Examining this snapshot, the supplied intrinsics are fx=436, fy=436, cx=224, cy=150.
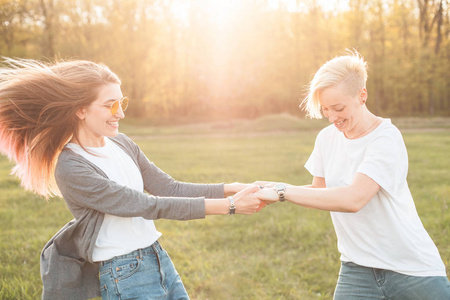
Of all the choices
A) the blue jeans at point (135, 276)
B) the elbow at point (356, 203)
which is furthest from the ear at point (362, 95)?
the blue jeans at point (135, 276)

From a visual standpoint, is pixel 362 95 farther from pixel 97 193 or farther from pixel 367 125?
pixel 97 193

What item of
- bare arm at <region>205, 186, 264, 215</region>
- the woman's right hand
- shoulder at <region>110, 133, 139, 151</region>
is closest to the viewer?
bare arm at <region>205, 186, 264, 215</region>

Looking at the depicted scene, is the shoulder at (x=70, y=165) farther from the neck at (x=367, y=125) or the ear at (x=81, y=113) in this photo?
the neck at (x=367, y=125)

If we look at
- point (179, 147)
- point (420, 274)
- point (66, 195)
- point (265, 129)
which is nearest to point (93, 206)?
point (66, 195)

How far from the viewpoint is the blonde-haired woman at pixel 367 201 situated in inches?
115

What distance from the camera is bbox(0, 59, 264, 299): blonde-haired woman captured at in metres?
2.81

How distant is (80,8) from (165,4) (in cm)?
764

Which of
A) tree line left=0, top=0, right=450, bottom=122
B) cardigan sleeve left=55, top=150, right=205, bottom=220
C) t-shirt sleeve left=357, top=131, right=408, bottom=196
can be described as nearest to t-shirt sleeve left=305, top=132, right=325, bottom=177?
t-shirt sleeve left=357, top=131, right=408, bottom=196

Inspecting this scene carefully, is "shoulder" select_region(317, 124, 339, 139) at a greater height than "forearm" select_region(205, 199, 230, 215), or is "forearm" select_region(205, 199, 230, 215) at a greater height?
"shoulder" select_region(317, 124, 339, 139)

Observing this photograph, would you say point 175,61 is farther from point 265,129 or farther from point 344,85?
point 344,85

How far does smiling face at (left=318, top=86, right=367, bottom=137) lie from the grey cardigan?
1.22 metres

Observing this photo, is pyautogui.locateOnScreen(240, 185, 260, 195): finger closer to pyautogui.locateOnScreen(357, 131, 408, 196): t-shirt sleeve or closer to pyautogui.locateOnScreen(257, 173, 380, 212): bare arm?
pyautogui.locateOnScreen(257, 173, 380, 212): bare arm

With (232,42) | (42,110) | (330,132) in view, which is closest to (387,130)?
(330,132)

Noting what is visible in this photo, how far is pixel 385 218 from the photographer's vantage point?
3.01 metres
